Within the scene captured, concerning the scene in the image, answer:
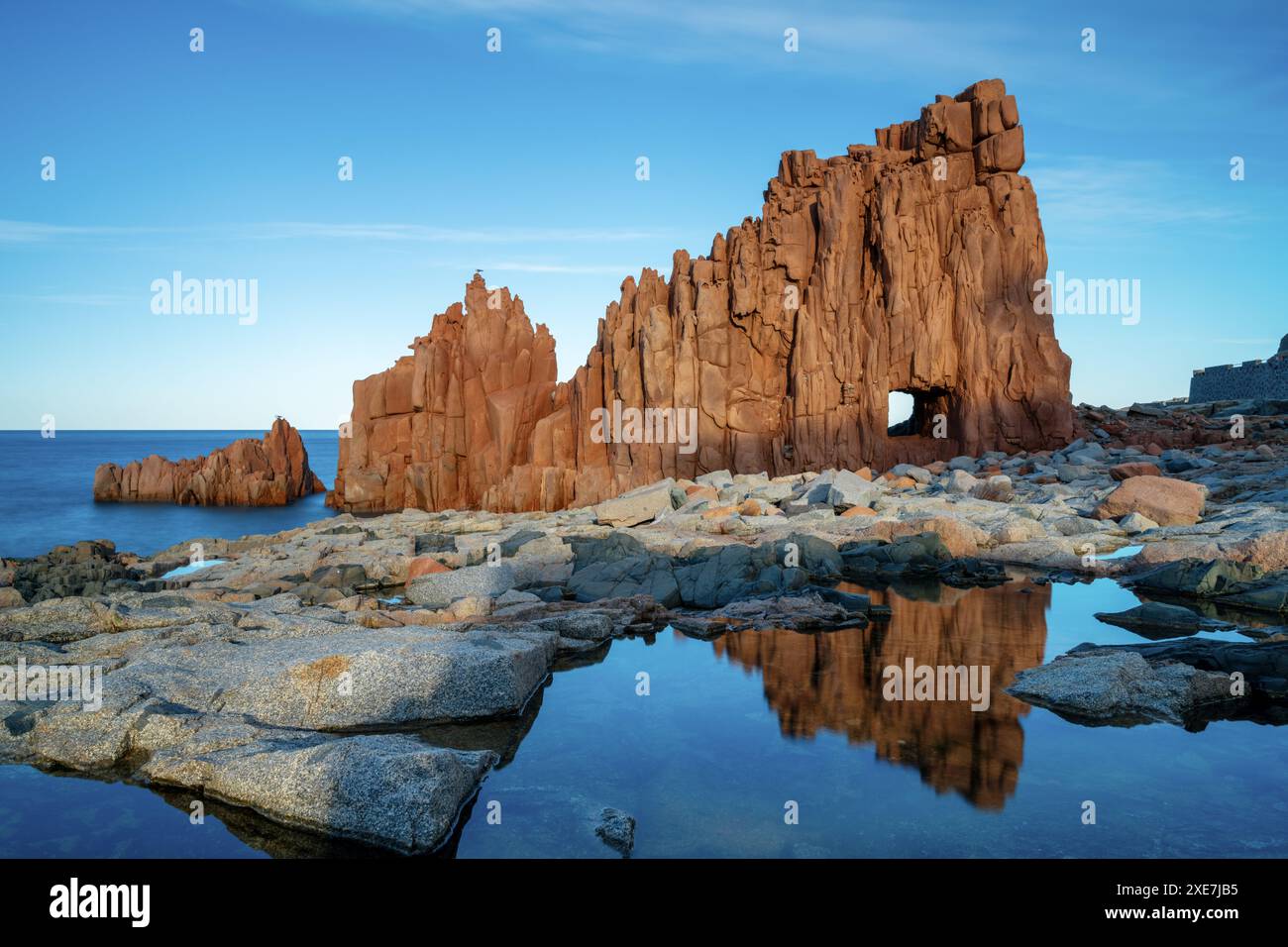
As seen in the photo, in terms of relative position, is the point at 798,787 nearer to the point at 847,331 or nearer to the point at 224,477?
the point at 847,331

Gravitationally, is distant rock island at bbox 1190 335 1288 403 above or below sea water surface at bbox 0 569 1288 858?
above

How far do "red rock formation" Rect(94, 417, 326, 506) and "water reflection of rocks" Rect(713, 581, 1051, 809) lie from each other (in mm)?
59622

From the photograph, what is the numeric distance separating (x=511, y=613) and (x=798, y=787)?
6686mm

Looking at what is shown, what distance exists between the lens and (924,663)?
31.8 feet

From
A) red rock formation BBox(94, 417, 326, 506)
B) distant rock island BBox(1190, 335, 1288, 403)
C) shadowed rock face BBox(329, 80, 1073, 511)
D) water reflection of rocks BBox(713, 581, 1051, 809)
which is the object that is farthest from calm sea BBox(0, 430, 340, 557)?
distant rock island BBox(1190, 335, 1288, 403)

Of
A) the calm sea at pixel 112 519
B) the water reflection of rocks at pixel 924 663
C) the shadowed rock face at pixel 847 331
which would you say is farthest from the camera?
the calm sea at pixel 112 519

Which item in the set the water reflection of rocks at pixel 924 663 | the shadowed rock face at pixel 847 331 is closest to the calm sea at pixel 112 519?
the shadowed rock face at pixel 847 331

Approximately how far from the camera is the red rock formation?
6366 cm

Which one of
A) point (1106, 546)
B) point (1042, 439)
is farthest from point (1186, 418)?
point (1106, 546)

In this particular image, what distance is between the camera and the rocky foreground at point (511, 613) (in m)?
6.96

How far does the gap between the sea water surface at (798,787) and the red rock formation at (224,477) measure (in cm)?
6159

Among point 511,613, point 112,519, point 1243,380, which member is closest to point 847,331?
point 511,613

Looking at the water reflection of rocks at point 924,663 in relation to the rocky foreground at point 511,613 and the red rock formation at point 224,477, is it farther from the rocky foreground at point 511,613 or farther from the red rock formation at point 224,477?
the red rock formation at point 224,477

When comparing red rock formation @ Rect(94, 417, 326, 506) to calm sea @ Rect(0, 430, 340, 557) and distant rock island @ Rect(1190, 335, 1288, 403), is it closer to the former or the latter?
calm sea @ Rect(0, 430, 340, 557)
